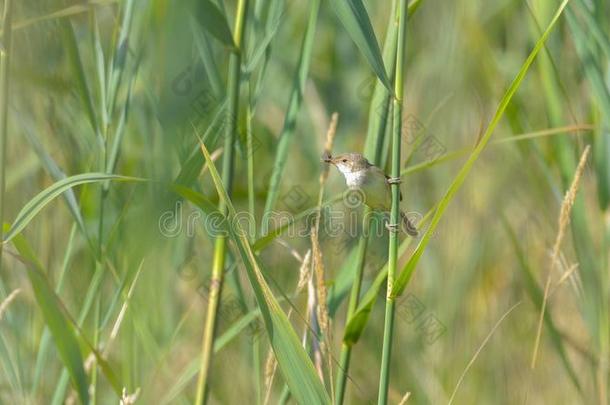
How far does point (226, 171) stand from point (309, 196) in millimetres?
1119

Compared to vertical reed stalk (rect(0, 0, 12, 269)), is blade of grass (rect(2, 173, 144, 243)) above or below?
below

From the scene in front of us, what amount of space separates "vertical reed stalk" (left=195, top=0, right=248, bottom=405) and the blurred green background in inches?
1.6

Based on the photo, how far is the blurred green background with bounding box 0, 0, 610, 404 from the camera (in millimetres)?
1790

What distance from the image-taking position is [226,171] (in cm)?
182

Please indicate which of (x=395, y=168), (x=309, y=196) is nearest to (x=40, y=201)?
(x=395, y=168)

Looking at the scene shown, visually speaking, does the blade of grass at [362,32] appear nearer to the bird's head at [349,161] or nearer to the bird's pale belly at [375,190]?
the bird's pale belly at [375,190]

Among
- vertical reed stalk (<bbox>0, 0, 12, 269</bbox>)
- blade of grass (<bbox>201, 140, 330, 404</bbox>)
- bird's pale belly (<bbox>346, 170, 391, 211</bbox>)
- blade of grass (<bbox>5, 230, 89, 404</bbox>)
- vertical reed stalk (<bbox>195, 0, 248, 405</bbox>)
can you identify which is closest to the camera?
vertical reed stalk (<bbox>0, 0, 12, 269</bbox>)

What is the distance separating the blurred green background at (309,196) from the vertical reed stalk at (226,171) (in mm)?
40

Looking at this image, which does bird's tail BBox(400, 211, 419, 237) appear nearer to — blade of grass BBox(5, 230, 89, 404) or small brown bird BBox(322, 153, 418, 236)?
small brown bird BBox(322, 153, 418, 236)

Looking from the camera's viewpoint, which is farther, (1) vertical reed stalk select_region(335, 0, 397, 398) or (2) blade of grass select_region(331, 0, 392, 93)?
(1) vertical reed stalk select_region(335, 0, 397, 398)

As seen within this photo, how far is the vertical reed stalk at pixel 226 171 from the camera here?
1.78 meters

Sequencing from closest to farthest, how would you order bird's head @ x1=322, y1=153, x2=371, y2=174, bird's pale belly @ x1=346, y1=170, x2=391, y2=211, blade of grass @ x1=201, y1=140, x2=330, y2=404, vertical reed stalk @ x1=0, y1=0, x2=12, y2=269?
vertical reed stalk @ x1=0, y1=0, x2=12, y2=269 < blade of grass @ x1=201, y1=140, x2=330, y2=404 < bird's pale belly @ x1=346, y1=170, x2=391, y2=211 < bird's head @ x1=322, y1=153, x2=371, y2=174

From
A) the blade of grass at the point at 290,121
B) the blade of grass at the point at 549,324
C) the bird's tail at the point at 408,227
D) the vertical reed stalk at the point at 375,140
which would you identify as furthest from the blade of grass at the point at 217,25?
the blade of grass at the point at 549,324

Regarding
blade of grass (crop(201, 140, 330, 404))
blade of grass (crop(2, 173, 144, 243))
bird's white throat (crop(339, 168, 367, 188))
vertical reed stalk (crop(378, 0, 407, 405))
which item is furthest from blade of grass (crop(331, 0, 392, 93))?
bird's white throat (crop(339, 168, 367, 188))
